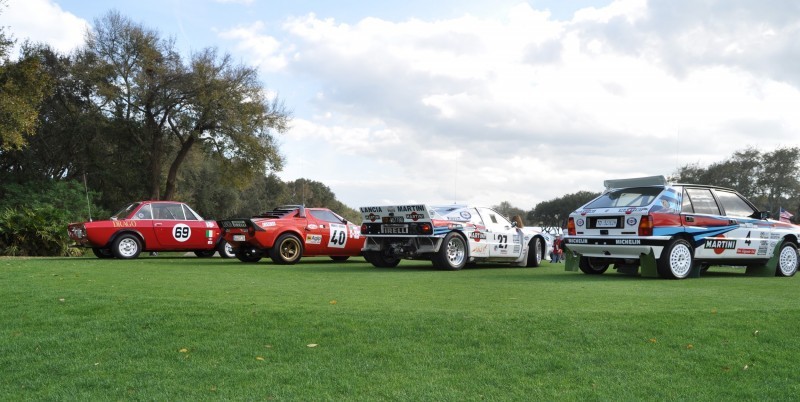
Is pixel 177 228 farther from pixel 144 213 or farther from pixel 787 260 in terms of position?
pixel 787 260

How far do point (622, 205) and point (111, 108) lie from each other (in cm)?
3215

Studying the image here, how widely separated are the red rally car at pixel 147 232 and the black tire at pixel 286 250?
341 centimetres

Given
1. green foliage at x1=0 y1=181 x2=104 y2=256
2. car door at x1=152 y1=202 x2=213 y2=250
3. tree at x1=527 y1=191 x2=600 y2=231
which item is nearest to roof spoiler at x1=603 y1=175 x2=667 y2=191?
car door at x1=152 y1=202 x2=213 y2=250

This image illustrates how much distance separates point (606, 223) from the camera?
40.8 feet

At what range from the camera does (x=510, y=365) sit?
5766mm

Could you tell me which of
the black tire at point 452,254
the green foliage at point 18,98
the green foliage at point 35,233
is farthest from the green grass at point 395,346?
the green foliage at point 18,98

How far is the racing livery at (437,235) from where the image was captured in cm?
1467

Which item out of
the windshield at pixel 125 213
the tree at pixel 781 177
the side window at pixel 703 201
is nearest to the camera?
the side window at pixel 703 201

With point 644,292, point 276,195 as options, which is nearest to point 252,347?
point 644,292

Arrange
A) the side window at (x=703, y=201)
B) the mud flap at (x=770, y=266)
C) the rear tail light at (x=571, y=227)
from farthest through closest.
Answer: the mud flap at (x=770, y=266) < the rear tail light at (x=571, y=227) < the side window at (x=703, y=201)

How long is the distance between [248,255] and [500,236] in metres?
6.64

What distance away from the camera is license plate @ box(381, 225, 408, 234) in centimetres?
1486

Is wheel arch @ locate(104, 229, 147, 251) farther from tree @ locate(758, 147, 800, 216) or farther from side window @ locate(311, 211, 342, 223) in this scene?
tree @ locate(758, 147, 800, 216)

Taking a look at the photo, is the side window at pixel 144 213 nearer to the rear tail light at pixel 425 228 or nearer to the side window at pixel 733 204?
the rear tail light at pixel 425 228
